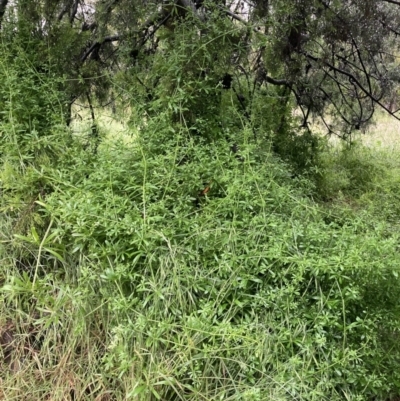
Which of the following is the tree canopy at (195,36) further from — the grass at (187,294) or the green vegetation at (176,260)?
the grass at (187,294)

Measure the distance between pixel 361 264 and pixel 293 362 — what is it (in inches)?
18.2

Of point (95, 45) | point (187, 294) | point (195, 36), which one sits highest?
point (195, 36)

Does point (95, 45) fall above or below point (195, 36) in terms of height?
below

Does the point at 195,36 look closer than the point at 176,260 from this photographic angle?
No

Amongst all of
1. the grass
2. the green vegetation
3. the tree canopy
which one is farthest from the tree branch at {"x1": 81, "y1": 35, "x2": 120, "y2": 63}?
the grass

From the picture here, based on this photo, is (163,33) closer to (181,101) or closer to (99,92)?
(181,101)

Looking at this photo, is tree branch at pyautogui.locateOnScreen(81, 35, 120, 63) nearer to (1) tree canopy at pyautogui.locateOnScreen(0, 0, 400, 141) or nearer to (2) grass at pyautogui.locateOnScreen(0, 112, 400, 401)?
(1) tree canopy at pyautogui.locateOnScreen(0, 0, 400, 141)

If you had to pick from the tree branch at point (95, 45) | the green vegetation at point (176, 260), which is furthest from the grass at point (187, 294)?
the tree branch at point (95, 45)

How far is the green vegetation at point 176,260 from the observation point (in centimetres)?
160

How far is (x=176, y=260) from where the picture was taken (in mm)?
1817

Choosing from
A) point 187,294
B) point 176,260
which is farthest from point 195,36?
point 187,294

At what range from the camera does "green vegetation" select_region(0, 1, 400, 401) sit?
1.60 metres

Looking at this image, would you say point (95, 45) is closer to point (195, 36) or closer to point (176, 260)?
point (195, 36)

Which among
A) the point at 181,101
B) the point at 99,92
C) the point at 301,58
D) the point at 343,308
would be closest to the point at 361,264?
the point at 343,308
